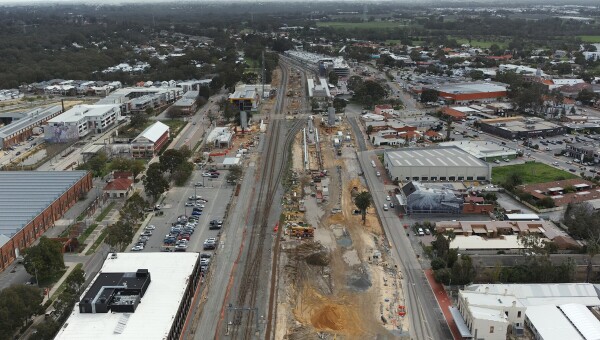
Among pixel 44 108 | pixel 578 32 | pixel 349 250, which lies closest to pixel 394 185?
pixel 349 250

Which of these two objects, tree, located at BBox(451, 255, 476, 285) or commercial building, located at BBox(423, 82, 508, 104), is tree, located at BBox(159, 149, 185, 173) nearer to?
tree, located at BBox(451, 255, 476, 285)

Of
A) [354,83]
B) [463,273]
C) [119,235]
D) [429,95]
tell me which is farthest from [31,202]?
[354,83]

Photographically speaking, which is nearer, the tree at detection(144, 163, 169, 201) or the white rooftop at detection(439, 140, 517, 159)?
the tree at detection(144, 163, 169, 201)

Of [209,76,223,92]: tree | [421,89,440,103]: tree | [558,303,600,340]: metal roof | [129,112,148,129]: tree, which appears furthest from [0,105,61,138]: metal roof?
[558,303,600,340]: metal roof

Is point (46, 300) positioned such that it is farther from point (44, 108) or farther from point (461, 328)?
point (44, 108)

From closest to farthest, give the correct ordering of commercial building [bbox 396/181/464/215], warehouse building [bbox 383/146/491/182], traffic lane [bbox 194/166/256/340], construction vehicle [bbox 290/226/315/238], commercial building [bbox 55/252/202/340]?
commercial building [bbox 55/252/202/340], traffic lane [bbox 194/166/256/340], construction vehicle [bbox 290/226/315/238], commercial building [bbox 396/181/464/215], warehouse building [bbox 383/146/491/182]

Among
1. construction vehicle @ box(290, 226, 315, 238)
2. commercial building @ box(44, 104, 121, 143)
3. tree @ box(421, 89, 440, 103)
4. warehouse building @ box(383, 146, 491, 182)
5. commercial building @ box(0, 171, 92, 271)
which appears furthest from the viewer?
tree @ box(421, 89, 440, 103)
